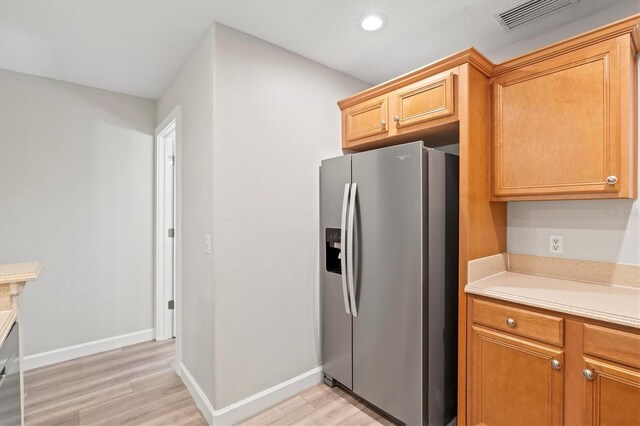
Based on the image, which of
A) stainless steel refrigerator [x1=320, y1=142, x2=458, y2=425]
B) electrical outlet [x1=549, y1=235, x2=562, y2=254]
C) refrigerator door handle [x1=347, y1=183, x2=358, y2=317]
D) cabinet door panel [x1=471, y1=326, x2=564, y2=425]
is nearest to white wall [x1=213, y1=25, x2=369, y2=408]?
stainless steel refrigerator [x1=320, y1=142, x2=458, y2=425]

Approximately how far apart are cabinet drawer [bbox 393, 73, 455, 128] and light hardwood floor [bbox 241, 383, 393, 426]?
77.4 inches

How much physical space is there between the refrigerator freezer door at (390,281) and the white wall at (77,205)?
2.39m

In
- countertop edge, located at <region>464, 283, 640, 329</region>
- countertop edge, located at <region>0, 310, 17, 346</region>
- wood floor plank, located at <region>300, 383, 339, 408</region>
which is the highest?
countertop edge, located at <region>464, 283, 640, 329</region>

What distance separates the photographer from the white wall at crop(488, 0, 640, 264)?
178 centimetres

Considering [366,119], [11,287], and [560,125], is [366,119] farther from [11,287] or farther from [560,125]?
[11,287]

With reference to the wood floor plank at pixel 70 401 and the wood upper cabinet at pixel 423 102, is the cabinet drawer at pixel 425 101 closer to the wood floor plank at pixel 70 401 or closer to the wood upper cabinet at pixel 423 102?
the wood upper cabinet at pixel 423 102

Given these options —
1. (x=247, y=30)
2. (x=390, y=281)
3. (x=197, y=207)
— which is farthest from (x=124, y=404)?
(x=247, y=30)

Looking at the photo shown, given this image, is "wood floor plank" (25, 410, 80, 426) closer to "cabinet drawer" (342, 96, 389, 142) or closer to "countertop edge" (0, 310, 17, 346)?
"countertop edge" (0, 310, 17, 346)

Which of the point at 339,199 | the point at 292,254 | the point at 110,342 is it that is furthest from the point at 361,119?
the point at 110,342

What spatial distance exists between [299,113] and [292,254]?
1.06m

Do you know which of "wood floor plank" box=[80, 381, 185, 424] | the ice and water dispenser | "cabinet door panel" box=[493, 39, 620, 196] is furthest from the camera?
the ice and water dispenser

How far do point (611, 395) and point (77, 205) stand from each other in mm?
3922

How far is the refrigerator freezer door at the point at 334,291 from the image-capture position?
7.48 feet

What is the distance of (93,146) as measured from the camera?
301 centimetres
